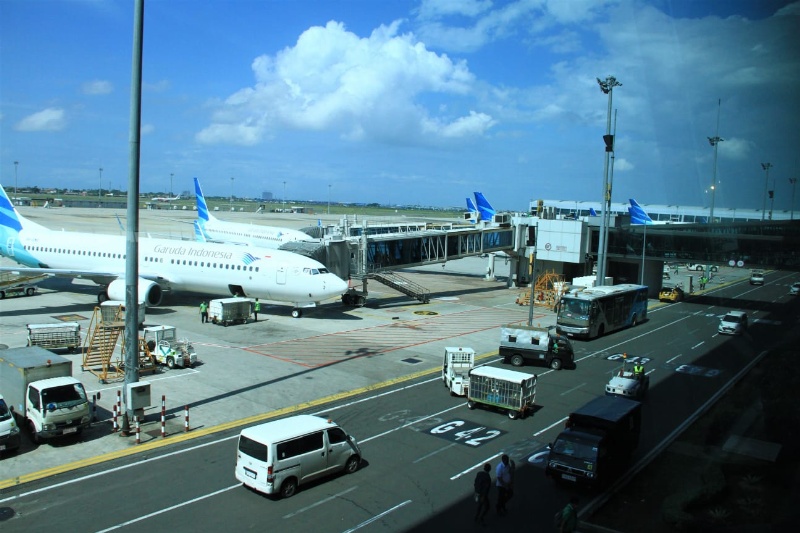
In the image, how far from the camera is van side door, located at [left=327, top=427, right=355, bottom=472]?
17047 millimetres

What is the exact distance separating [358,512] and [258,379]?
1304 cm

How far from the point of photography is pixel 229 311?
3894cm

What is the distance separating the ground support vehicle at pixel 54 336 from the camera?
97.3 feet

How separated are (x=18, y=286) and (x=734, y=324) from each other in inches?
2106

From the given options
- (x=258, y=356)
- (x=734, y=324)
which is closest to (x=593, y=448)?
(x=258, y=356)

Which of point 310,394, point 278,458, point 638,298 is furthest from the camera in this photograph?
point 638,298

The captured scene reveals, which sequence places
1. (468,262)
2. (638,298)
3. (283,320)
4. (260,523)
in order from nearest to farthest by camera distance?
(260,523)
(283,320)
(638,298)
(468,262)

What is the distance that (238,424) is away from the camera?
21.7 metres

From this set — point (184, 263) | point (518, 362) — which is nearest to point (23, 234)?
point (184, 263)

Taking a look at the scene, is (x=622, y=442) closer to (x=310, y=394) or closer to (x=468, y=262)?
(x=310, y=394)

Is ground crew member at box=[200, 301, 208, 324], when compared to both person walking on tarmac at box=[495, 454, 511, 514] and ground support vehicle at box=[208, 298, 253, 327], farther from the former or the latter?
person walking on tarmac at box=[495, 454, 511, 514]

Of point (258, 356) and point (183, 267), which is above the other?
point (183, 267)

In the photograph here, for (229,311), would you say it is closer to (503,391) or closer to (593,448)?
(503,391)

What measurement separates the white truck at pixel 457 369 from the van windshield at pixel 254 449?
11583 mm
